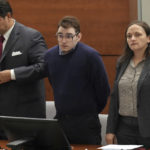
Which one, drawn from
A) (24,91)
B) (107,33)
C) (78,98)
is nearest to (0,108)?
(24,91)

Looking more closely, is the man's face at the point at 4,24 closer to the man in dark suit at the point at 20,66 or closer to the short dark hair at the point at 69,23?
the man in dark suit at the point at 20,66

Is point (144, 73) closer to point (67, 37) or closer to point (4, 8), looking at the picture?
point (67, 37)

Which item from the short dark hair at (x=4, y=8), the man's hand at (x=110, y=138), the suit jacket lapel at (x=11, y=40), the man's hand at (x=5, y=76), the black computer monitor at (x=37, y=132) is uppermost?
the short dark hair at (x=4, y=8)

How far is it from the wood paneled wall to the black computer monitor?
269cm

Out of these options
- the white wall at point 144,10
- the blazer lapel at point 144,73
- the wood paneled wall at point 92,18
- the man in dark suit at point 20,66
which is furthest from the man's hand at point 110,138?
the wood paneled wall at point 92,18

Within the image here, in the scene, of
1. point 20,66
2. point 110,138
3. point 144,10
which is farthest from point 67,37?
point 144,10

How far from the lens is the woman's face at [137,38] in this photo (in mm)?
3148

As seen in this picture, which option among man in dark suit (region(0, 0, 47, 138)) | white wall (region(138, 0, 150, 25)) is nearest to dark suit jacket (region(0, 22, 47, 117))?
man in dark suit (region(0, 0, 47, 138))

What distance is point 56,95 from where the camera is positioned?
11.4ft

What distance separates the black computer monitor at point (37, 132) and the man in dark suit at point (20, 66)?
103cm

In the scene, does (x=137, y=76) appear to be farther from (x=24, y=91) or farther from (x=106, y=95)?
(x=24, y=91)

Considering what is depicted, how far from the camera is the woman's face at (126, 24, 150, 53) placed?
315 cm

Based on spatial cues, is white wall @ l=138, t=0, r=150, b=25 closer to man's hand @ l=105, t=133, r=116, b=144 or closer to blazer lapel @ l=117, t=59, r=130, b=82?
blazer lapel @ l=117, t=59, r=130, b=82

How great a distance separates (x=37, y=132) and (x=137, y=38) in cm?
107
